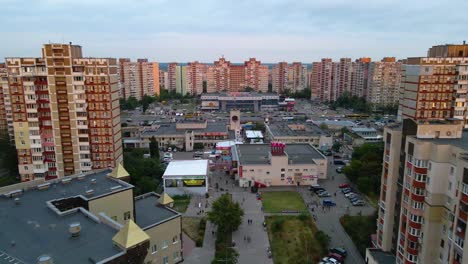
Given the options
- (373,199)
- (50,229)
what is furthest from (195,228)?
(373,199)

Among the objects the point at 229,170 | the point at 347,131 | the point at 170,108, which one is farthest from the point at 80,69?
the point at 170,108

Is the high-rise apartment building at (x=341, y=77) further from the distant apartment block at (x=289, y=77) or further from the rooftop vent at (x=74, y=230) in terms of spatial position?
the rooftop vent at (x=74, y=230)

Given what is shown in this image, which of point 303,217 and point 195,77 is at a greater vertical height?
point 195,77

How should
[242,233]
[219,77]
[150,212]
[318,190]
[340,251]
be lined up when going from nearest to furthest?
[150,212]
[340,251]
[242,233]
[318,190]
[219,77]

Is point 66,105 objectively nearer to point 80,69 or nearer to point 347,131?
point 80,69

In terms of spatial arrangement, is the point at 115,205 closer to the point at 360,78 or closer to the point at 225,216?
the point at 225,216

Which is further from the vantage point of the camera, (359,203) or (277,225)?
(359,203)

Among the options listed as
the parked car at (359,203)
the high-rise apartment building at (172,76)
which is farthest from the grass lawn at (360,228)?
the high-rise apartment building at (172,76)

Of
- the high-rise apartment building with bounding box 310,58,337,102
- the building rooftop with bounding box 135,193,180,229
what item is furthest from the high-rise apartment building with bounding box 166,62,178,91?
the building rooftop with bounding box 135,193,180,229
